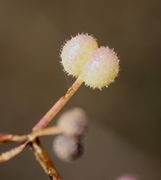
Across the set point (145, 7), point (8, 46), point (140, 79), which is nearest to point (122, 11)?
point (145, 7)

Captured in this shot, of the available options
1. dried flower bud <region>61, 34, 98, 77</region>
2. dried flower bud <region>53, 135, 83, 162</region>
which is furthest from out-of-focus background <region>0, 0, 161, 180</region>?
dried flower bud <region>53, 135, 83, 162</region>

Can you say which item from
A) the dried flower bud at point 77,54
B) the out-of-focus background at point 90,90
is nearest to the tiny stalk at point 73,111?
the dried flower bud at point 77,54

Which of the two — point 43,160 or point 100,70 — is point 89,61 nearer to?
point 100,70

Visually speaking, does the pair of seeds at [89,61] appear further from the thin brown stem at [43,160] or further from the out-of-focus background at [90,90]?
the out-of-focus background at [90,90]

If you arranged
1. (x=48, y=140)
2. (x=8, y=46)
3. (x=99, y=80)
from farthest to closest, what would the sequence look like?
(x=8, y=46)
(x=48, y=140)
(x=99, y=80)

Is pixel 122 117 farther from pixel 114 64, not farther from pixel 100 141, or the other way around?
pixel 114 64

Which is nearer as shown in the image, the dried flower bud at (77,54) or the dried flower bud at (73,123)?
the dried flower bud at (73,123)

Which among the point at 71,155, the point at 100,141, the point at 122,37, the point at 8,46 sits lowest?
the point at 71,155
